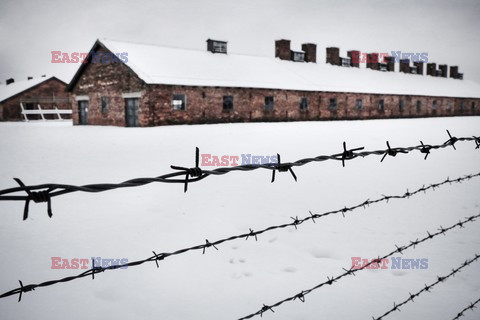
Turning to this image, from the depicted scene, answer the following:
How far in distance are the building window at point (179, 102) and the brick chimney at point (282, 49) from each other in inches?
522

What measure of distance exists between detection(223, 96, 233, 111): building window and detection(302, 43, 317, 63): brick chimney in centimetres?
1293

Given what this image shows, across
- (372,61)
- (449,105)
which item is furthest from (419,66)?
(372,61)

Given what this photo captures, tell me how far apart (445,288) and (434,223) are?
159 cm

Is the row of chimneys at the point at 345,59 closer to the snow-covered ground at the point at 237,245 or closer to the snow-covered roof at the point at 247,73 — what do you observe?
the snow-covered roof at the point at 247,73

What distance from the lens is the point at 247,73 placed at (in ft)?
83.5

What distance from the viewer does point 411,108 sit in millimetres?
35719

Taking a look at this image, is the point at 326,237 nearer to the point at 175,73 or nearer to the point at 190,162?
the point at 190,162

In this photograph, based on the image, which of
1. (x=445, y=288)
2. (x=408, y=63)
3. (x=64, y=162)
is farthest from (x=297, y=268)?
(x=408, y=63)

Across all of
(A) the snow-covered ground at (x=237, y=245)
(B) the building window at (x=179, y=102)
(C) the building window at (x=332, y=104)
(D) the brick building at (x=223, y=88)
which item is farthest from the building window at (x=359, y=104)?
(A) the snow-covered ground at (x=237, y=245)

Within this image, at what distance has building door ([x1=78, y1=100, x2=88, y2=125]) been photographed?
25.3 m

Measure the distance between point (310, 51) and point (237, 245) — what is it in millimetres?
31699

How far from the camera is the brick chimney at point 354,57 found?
117 feet

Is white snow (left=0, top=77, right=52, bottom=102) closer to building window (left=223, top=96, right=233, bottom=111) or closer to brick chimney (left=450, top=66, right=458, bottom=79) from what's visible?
building window (left=223, top=96, right=233, bottom=111)

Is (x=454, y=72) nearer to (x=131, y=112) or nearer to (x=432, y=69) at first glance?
(x=432, y=69)
